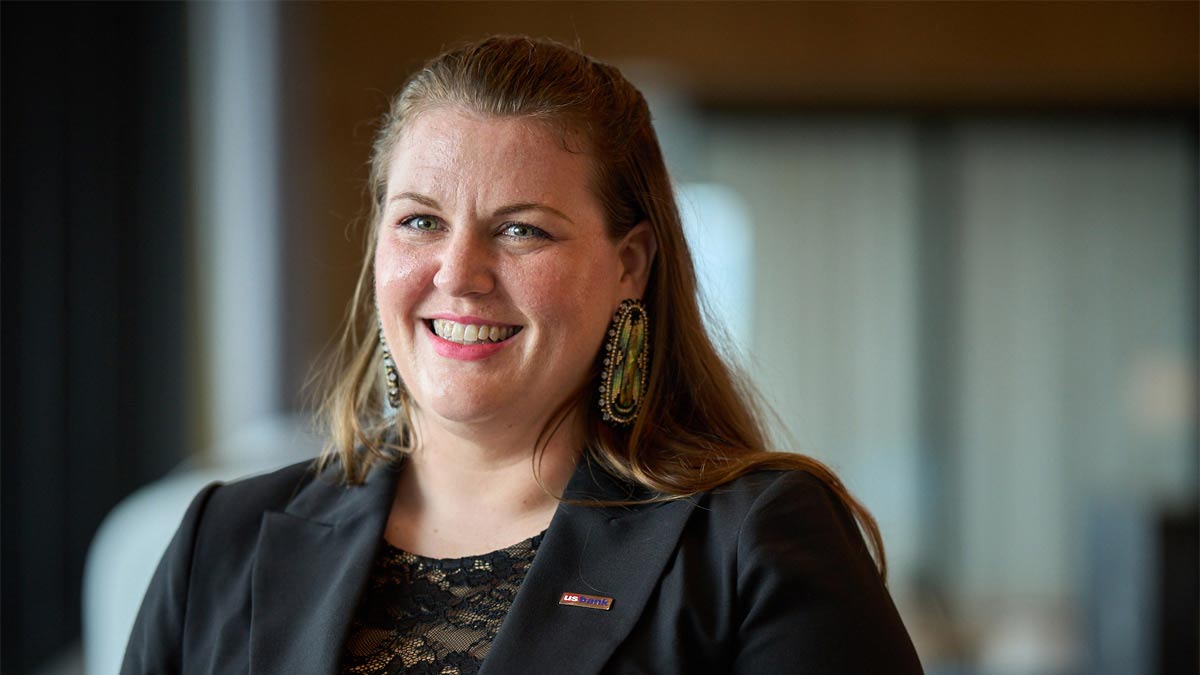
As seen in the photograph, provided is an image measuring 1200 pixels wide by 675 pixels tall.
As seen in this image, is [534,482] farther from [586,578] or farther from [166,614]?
[166,614]

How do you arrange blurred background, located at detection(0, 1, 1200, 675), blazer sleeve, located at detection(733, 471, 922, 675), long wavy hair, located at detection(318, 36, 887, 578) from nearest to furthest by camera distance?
blazer sleeve, located at detection(733, 471, 922, 675) < long wavy hair, located at detection(318, 36, 887, 578) < blurred background, located at detection(0, 1, 1200, 675)

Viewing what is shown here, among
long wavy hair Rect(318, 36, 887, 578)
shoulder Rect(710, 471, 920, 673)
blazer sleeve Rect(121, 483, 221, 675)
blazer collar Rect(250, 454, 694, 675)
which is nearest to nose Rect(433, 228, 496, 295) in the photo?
long wavy hair Rect(318, 36, 887, 578)

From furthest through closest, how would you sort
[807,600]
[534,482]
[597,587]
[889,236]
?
[889,236]
[534,482]
[597,587]
[807,600]

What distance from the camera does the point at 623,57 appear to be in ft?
18.7

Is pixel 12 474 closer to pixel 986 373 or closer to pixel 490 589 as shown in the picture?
pixel 490 589

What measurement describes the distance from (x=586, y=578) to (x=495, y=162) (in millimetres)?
501

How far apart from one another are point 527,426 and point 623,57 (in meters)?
4.32

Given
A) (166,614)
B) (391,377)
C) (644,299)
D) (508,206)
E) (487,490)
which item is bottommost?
(166,614)

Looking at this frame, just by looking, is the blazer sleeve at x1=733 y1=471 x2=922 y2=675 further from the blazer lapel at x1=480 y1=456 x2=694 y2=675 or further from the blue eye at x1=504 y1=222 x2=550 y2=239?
the blue eye at x1=504 y1=222 x2=550 y2=239

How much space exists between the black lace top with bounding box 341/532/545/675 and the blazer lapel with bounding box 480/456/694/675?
5 cm

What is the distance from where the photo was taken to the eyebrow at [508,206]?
4.90 feet

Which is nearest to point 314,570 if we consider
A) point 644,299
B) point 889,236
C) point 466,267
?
point 466,267

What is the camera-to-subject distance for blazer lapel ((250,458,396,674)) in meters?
1.51

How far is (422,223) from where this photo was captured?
154 centimetres
